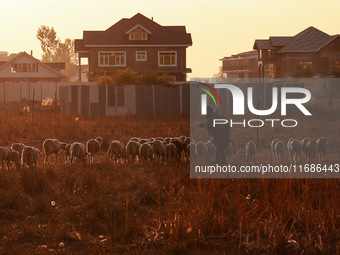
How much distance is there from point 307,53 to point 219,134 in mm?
73853

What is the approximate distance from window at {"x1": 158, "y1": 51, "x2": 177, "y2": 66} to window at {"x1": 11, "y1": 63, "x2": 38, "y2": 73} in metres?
26.4

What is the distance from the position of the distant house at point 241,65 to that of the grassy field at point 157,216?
326ft

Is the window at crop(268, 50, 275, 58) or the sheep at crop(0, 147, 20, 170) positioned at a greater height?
the window at crop(268, 50, 275, 58)

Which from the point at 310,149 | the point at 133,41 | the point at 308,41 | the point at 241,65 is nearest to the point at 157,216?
the point at 310,149

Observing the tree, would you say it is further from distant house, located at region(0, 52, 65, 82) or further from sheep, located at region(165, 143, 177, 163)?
sheep, located at region(165, 143, 177, 163)

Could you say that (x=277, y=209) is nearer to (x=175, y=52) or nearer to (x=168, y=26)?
(x=175, y=52)

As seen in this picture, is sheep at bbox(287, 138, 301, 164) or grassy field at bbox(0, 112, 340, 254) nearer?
grassy field at bbox(0, 112, 340, 254)

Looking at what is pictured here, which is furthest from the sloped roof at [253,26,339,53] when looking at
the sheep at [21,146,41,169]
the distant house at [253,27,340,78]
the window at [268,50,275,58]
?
the sheep at [21,146,41,169]

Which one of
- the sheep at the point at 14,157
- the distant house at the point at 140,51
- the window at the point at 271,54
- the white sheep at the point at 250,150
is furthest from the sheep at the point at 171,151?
the window at the point at 271,54

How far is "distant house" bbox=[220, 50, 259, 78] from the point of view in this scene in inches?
4500

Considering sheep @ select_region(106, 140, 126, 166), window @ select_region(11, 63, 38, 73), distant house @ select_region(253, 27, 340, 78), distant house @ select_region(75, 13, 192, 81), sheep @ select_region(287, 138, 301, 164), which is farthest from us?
distant house @ select_region(253, 27, 340, 78)

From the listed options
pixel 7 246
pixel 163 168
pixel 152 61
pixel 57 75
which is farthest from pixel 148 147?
pixel 57 75

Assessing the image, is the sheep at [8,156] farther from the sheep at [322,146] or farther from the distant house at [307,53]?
the distant house at [307,53]

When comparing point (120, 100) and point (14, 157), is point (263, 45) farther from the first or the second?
point (14, 157)
